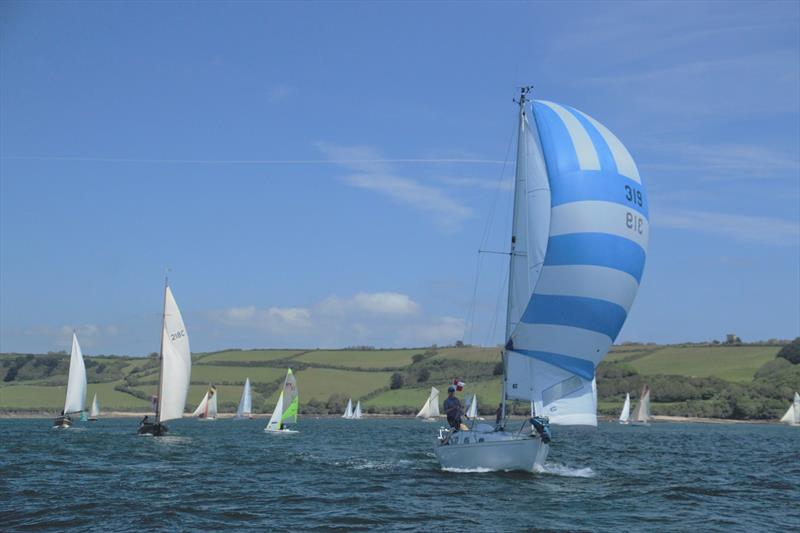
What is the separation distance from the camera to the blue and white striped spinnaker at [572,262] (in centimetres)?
2934

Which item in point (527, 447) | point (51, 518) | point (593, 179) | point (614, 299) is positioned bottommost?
point (51, 518)

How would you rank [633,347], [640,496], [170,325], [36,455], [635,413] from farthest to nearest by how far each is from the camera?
1. [633,347]
2. [635,413]
3. [170,325]
4. [36,455]
5. [640,496]

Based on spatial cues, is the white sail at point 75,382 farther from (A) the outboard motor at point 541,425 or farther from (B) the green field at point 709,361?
(B) the green field at point 709,361

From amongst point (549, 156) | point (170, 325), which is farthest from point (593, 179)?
point (170, 325)

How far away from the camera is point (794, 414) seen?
10406 centimetres

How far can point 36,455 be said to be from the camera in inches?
1655

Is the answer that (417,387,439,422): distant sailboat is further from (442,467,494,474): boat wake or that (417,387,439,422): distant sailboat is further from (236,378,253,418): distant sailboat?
(442,467,494,474): boat wake

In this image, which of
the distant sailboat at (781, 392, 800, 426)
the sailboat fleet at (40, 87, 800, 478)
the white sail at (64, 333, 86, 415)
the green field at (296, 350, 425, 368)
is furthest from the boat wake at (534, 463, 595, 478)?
the green field at (296, 350, 425, 368)

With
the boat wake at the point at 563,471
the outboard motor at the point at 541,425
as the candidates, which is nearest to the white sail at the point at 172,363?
the boat wake at the point at 563,471

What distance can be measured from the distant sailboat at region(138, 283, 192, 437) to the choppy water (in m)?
10.8

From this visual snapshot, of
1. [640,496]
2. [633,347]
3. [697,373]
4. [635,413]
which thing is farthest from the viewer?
[633,347]

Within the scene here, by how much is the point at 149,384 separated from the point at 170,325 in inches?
3247

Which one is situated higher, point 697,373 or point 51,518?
point 697,373

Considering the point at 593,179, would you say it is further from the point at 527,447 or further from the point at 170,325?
the point at 170,325
